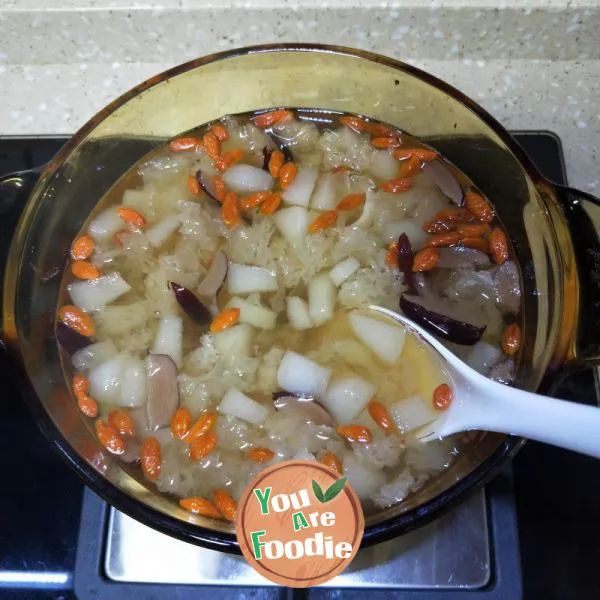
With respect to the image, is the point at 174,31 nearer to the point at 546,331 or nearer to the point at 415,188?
the point at 415,188

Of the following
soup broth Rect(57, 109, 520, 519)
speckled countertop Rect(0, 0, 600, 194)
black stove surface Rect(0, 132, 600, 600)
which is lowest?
black stove surface Rect(0, 132, 600, 600)

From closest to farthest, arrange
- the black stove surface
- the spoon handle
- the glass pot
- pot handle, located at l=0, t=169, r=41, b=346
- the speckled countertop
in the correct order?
the spoon handle, the glass pot, the black stove surface, pot handle, located at l=0, t=169, r=41, b=346, the speckled countertop

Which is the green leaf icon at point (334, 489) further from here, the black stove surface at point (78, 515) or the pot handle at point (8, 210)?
the pot handle at point (8, 210)

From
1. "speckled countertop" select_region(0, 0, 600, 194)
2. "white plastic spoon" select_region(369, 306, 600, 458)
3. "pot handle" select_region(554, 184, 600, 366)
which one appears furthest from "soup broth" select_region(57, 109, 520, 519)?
"speckled countertop" select_region(0, 0, 600, 194)

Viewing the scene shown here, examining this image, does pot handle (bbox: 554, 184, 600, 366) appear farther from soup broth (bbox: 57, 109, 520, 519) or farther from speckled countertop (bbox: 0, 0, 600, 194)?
speckled countertop (bbox: 0, 0, 600, 194)

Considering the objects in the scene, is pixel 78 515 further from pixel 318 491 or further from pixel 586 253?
pixel 586 253

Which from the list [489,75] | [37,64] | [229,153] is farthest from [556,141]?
[37,64]

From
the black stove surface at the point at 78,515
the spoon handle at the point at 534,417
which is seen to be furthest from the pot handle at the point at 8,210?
the spoon handle at the point at 534,417

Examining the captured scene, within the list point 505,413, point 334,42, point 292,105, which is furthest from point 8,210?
point 505,413
